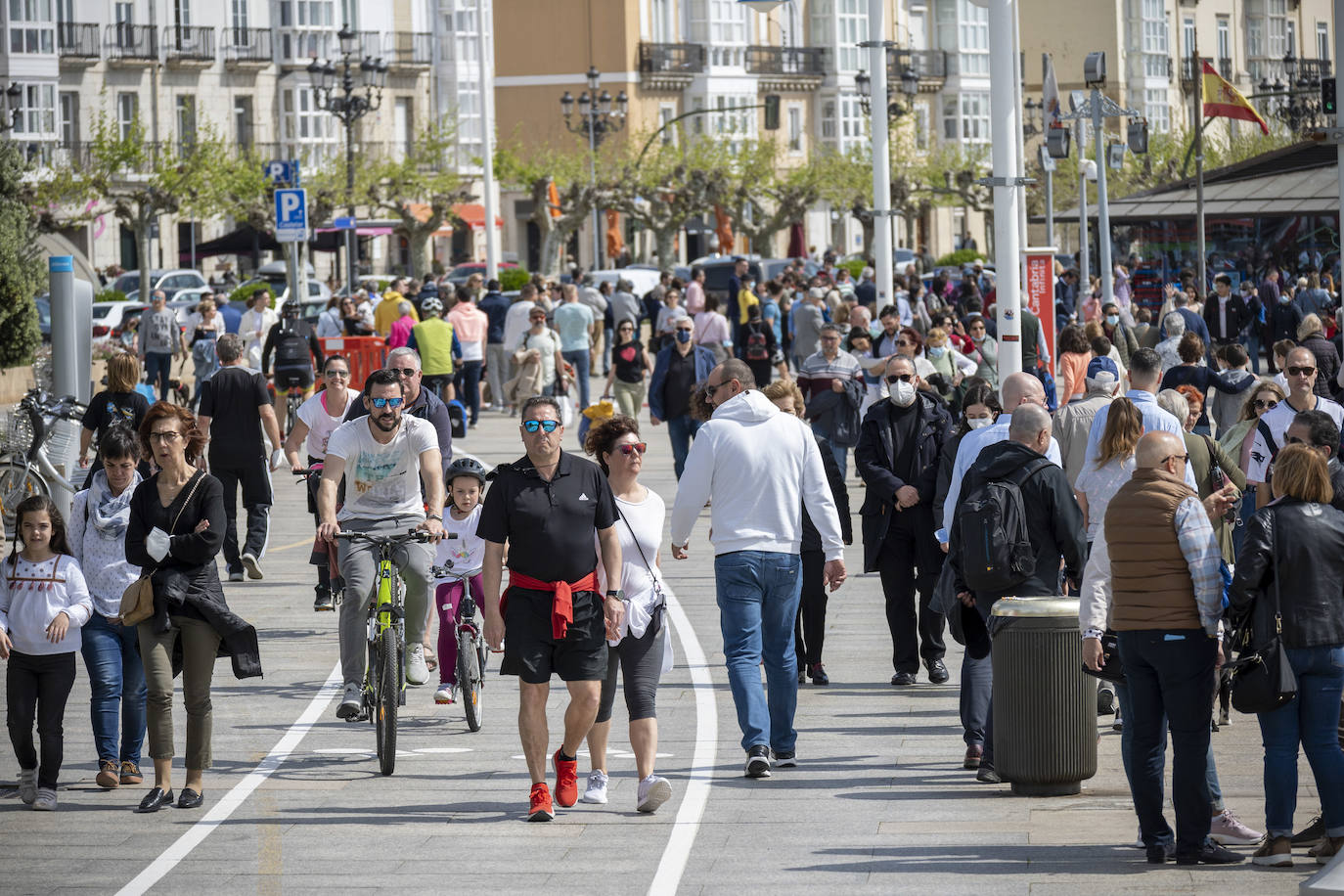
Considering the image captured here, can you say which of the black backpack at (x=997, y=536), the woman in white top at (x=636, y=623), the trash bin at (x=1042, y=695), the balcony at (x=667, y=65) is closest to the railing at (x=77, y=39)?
the balcony at (x=667, y=65)

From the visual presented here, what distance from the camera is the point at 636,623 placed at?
9844mm

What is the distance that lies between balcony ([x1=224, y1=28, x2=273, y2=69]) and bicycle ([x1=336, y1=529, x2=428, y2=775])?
65243 millimetres

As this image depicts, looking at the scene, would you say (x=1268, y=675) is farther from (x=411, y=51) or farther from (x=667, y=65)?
(x=667, y=65)

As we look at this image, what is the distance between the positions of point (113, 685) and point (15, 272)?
13.3 metres

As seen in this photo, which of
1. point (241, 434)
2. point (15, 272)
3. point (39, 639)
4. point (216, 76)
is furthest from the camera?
point (216, 76)

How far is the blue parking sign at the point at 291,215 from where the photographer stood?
31.9m

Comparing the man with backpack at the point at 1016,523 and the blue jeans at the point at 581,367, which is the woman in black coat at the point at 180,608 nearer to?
the man with backpack at the point at 1016,523

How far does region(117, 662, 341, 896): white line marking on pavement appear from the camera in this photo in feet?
29.2

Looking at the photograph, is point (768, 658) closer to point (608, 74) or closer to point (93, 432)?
point (93, 432)

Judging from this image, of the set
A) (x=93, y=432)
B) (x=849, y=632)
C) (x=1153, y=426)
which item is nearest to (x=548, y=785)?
(x=1153, y=426)

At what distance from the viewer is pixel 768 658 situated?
1065 centimetres

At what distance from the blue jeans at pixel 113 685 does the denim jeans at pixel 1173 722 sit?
449cm

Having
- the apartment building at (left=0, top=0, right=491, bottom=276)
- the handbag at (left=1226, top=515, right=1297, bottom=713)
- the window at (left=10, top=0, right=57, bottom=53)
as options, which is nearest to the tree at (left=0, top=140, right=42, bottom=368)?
the handbag at (left=1226, top=515, right=1297, bottom=713)

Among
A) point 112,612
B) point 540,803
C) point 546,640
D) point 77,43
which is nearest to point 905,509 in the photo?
point 546,640
